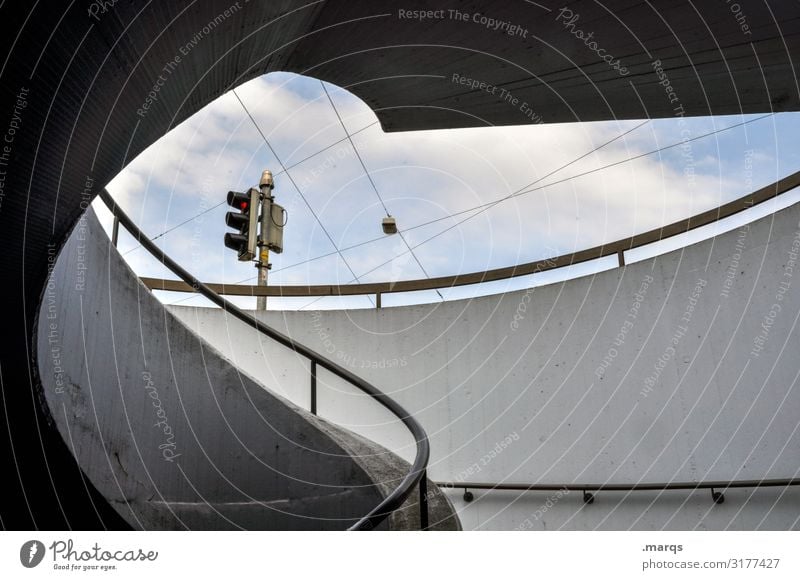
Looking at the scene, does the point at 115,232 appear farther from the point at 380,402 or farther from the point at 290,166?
the point at 290,166

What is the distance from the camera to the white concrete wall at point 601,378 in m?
4.11

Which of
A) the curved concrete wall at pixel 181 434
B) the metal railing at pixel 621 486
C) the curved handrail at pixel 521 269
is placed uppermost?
the curved handrail at pixel 521 269

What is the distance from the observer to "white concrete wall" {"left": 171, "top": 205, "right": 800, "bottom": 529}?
4109 millimetres

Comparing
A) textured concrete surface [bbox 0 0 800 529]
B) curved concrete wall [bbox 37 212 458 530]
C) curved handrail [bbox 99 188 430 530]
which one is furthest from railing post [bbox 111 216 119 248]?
textured concrete surface [bbox 0 0 800 529]

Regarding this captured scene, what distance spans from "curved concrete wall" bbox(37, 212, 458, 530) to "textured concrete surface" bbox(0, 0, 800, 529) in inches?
13.7

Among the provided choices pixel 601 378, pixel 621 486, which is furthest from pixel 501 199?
pixel 621 486

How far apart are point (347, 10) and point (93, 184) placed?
3.67 feet

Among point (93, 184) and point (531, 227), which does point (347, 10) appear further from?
point (531, 227)

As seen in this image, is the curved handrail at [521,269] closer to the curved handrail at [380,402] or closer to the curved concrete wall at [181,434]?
the curved handrail at [380,402]

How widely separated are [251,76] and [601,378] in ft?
10.5

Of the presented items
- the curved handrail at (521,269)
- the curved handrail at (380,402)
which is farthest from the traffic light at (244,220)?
the curved handrail at (380,402)

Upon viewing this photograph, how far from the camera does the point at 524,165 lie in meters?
5.62

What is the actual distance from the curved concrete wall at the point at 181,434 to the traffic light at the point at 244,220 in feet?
6.36
